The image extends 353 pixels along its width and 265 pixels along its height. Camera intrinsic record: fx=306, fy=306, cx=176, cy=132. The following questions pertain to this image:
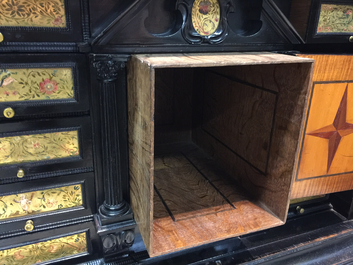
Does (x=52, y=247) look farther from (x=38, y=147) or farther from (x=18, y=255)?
(x=38, y=147)

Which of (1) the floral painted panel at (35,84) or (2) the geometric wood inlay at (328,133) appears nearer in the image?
(1) the floral painted panel at (35,84)

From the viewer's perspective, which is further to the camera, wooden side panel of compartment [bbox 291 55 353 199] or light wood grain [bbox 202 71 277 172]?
light wood grain [bbox 202 71 277 172]

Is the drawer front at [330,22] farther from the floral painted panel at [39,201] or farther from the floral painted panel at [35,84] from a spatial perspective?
the floral painted panel at [39,201]

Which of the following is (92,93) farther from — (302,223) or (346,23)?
(302,223)

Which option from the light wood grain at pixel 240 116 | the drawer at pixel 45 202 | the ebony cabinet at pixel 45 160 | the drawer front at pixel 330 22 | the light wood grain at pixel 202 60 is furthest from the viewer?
the light wood grain at pixel 240 116

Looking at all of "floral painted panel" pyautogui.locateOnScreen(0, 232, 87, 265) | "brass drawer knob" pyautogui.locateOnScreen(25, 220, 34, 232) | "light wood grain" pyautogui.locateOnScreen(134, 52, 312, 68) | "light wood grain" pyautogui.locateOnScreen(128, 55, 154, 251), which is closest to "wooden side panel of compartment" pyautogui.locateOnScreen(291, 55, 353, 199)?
"light wood grain" pyautogui.locateOnScreen(134, 52, 312, 68)

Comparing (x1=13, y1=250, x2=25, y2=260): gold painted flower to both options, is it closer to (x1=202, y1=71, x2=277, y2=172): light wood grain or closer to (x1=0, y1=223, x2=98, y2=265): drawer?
(x1=0, y1=223, x2=98, y2=265): drawer

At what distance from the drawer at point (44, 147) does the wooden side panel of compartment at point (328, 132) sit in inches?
33.8

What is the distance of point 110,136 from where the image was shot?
41.8 inches

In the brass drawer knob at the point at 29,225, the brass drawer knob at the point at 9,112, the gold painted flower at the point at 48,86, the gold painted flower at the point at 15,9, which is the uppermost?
the gold painted flower at the point at 15,9

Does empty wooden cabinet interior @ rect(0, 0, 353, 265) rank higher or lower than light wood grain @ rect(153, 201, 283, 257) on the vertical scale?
higher

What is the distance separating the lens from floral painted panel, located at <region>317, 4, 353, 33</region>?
1181 millimetres

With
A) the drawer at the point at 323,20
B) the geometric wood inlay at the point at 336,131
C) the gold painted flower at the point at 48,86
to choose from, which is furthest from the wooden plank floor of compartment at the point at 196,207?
the drawer at the point at 323,20

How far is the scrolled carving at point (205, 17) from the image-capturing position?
1018 millimetres
